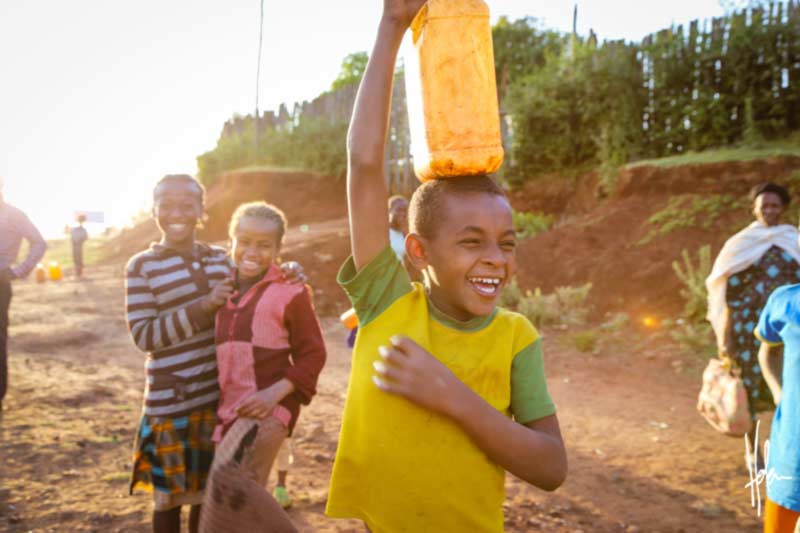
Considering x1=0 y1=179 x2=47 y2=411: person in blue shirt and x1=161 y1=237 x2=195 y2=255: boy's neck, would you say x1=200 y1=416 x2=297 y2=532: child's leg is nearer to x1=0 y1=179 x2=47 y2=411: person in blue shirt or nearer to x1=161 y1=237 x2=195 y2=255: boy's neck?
x1=161 y1=237 x2=195 y2=255: boy's neck

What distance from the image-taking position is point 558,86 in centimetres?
1152

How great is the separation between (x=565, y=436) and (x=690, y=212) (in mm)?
5473

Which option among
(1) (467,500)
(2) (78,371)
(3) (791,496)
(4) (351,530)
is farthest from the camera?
(2) (78,371)

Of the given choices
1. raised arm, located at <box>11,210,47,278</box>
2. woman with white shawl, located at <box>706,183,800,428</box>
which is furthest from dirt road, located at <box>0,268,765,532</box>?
raised arm, located at <box>11,210,47,278</box>

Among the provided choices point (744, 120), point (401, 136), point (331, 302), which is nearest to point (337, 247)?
point (331, 302)

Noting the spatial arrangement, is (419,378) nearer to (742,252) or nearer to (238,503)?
(238,503)

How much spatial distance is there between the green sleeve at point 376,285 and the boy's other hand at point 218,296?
1357 millimetres

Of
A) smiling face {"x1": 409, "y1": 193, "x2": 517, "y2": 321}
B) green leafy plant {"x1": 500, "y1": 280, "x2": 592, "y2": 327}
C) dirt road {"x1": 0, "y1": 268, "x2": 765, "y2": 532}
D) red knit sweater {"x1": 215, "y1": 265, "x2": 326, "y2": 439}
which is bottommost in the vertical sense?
dirt road {"x1": 0, "y1": 268, "x2": 765, "y2": 532}

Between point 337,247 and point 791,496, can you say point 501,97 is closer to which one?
point 337,247

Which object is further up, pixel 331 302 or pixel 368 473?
pixel 368 473

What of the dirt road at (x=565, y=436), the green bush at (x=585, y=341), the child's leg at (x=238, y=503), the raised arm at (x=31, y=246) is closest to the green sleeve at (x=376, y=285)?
the child's leg at (x=238, y=503)

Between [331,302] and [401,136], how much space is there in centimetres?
666

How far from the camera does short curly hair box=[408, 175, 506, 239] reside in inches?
58.8

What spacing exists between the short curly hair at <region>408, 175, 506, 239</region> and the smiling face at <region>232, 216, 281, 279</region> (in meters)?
1.51
